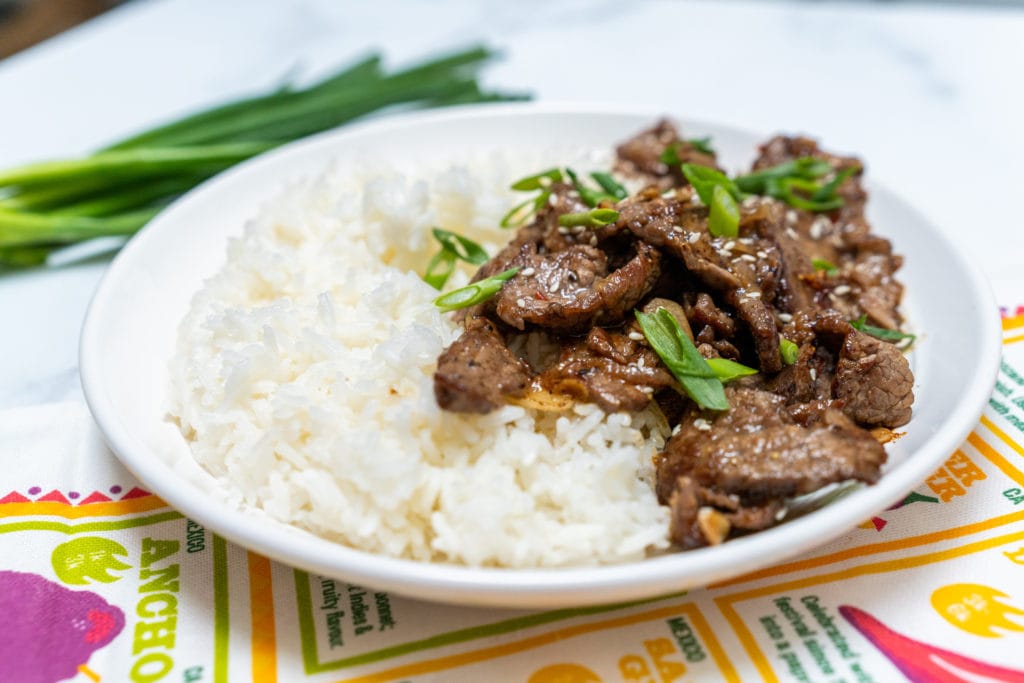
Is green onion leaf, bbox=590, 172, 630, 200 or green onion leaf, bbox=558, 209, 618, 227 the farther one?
green onion leaf, bbox=590, 172, 630, 200

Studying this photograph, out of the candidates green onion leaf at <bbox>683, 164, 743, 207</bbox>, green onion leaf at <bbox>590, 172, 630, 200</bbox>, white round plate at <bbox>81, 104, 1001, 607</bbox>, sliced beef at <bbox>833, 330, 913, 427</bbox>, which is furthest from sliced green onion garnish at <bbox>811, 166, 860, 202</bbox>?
sliced beef at <bbox>833, 330, 913, 427</bbox>

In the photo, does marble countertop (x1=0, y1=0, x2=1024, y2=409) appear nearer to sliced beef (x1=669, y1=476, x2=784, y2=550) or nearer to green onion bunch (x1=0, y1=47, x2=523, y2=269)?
green onion bunch (x1=0, y1=47, x2=523, y2=269)

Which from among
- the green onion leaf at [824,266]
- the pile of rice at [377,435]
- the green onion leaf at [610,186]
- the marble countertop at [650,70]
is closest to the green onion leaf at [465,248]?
the pile of rice at [377,435]

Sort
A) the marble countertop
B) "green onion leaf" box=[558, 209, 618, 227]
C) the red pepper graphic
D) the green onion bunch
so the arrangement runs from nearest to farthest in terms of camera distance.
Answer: the red pepper graphic, "green onion leaf" box=[558, 209, 618, 227], the green onion bunch, the marble countertop

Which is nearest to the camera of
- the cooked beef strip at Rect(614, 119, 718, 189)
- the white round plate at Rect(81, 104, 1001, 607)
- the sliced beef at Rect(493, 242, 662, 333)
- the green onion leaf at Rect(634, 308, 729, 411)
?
the white round plate at Rect(81, 104, 1001, 607)

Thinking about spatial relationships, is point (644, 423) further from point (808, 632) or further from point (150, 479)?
point (150, 479)

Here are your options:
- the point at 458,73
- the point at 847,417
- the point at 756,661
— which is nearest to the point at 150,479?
the point at 756,661

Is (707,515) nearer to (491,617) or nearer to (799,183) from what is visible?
(491,617)

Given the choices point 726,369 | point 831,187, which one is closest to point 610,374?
point 726,369
